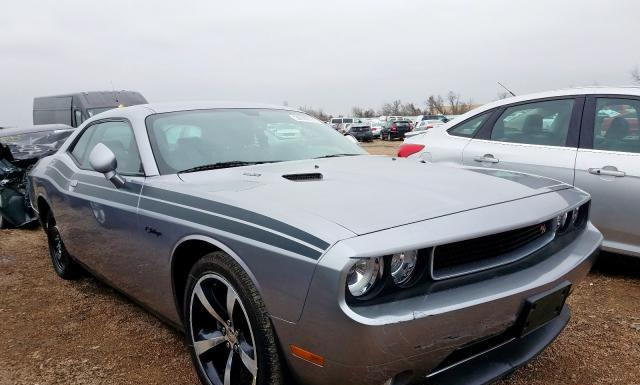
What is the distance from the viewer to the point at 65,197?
146 inches

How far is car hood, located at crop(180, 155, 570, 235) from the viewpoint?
1902 millimetres

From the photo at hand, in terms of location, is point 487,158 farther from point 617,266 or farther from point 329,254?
point 329,254

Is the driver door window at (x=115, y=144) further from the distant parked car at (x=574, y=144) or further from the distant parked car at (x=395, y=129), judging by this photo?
the distant parked car at (x=395, y=129)

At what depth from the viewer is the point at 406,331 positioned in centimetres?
167

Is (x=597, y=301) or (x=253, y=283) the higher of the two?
(x=253, y=283)

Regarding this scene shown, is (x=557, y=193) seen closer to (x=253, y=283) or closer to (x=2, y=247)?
(x=253, y=283)

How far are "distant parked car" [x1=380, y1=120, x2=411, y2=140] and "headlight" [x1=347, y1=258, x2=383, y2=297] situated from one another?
32.4 m

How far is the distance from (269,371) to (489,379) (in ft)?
2.74

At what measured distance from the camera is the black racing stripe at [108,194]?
2803 mm

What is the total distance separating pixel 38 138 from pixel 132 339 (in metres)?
5.46

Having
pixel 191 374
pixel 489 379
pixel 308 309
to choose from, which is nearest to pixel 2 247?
pixel 191 374

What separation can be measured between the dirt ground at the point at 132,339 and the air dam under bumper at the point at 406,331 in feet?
2.30

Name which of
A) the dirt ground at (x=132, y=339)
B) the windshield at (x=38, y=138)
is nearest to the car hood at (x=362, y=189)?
the dirt ground at (x=132, y=339)

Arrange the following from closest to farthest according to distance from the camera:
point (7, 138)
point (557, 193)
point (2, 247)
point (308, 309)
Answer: point (308, 309), point (557, 193), point (2, 247), point (7, 138)
